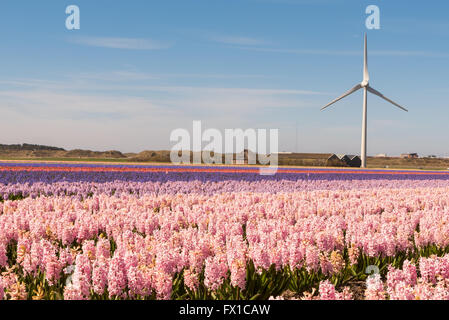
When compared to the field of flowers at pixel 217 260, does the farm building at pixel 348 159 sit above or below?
above

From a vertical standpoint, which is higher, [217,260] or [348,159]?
[348,159]

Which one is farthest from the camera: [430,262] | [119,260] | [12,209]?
[12,209]

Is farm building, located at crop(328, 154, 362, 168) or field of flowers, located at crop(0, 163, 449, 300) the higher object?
farm building, located at crop(328, 154, 362, 168)

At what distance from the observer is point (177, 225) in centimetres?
990

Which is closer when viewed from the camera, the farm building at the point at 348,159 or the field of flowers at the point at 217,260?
the field of flowers at the point at 217,260

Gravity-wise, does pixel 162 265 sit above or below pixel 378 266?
above

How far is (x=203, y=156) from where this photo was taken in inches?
2896

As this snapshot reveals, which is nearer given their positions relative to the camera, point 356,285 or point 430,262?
point 430,262

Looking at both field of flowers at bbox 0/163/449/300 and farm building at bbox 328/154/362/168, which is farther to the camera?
farm building at bbox 328/154/362/168

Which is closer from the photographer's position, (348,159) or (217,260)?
(217,260)

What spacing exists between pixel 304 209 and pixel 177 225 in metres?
4.56

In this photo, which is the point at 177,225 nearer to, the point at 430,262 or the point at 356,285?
the point at 356,285
